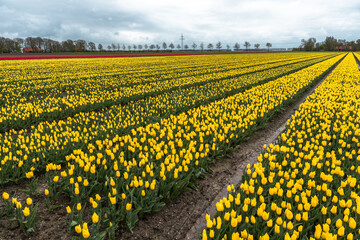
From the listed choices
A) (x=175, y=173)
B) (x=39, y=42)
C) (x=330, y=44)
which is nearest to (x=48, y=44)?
(x=39, y=42)

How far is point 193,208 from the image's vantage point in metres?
4.00

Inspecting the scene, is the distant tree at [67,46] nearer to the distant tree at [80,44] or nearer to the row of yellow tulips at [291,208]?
the distant tree at [80,44]

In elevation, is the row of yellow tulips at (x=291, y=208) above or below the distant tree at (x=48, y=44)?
below

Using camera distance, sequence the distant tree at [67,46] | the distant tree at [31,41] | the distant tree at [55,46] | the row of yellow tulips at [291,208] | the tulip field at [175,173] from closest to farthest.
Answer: the row of yellow tulips at [291,208] → the tulip field at [175,173] → the distant tree at [55,46] → the distant tree at [67,46] → the distant tree at [31,41]

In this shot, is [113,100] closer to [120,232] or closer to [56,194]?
[56,194]

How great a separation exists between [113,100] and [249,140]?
6.69 metres

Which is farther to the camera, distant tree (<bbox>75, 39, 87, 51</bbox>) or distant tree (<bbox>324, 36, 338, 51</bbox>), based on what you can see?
distant tree (<bbox>324, 36, 338, 51</bbox>)

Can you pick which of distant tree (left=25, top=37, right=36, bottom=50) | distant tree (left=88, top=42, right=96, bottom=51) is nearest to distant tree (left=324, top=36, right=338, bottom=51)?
distant tree (left=88, top=42, right=96, bottom=51)

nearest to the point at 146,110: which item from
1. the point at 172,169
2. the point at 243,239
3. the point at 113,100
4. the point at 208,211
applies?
the point at 113,100

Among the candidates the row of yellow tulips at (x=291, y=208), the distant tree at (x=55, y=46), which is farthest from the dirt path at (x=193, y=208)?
the distant tree at (x=55, y=46)

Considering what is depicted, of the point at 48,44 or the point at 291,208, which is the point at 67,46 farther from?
the point at 291,208

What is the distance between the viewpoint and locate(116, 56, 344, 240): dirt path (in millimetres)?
3426

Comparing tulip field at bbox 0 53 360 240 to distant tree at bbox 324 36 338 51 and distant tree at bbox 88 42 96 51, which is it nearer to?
distant tree at bbox 88 42 96 51

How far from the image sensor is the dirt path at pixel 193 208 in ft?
11.2
